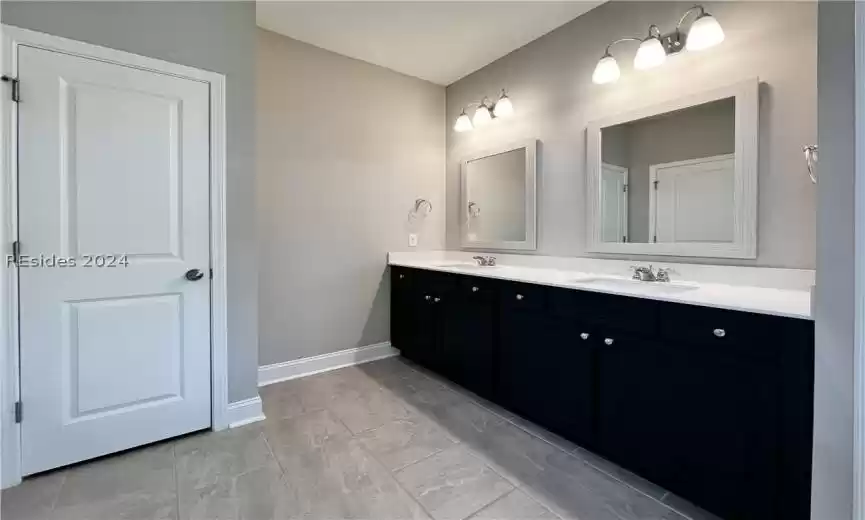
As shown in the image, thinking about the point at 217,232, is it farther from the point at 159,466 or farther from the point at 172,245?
the point at 159,466

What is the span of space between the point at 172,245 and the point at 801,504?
268 centimetres

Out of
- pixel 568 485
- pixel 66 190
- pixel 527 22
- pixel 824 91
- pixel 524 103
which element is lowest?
pixel 568 485

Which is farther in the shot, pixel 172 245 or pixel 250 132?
pixel 250 132

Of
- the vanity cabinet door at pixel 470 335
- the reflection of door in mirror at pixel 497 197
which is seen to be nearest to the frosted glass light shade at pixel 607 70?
the reflection of door in mirror at pixel 497 197

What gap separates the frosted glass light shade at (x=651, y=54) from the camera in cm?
206

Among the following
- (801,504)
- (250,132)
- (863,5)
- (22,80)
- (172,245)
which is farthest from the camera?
(250,132)

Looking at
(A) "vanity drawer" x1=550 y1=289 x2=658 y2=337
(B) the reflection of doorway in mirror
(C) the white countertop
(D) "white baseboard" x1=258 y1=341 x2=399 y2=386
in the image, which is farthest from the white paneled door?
(B) the reflection of doorway in mirror

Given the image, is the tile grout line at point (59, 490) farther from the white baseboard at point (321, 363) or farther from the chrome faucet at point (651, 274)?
the chrome faucet at point (651, 274)

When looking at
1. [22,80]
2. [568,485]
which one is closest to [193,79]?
[22,80]

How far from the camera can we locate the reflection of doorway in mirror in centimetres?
195

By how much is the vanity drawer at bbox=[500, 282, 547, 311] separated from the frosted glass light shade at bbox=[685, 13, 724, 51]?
1.38 metres

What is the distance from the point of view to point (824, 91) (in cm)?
111

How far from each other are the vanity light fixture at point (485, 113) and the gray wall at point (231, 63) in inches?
64.9

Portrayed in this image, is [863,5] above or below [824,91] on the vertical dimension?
above
